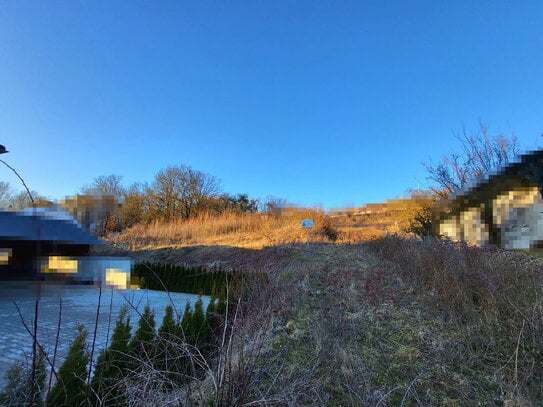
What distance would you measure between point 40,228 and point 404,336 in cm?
333

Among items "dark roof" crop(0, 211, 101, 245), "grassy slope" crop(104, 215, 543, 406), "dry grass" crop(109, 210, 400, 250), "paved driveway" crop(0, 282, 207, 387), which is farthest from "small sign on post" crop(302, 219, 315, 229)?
"dark roof" crop(0, 211, 101, 245)

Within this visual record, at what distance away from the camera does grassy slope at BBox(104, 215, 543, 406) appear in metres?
2.24

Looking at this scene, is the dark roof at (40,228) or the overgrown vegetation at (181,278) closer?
the dark roof at (40,228)

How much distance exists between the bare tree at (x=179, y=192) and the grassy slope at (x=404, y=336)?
15715mm

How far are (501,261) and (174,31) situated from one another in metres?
6.32

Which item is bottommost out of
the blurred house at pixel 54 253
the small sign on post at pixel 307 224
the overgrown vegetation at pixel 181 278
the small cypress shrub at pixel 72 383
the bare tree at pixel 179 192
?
the overgrown vegetation at pixel 181 278

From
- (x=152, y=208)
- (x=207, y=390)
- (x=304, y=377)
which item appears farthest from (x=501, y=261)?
(x=152, y=208)

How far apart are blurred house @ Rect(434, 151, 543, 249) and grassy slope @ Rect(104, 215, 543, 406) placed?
2.33 meters

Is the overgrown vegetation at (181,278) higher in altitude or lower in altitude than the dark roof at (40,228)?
lower

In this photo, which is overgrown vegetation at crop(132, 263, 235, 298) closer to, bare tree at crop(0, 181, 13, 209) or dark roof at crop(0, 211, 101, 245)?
dark roof at crop(0, 211, 101, 245)

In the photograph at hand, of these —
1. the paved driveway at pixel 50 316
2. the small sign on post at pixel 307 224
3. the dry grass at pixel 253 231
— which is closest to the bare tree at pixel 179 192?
the dry grass at pixel 253 231

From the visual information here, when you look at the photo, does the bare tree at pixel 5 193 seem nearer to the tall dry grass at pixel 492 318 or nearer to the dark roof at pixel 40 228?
the dark roof at pixel 40 228

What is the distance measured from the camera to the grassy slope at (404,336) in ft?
7.35

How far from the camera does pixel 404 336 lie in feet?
11.2
